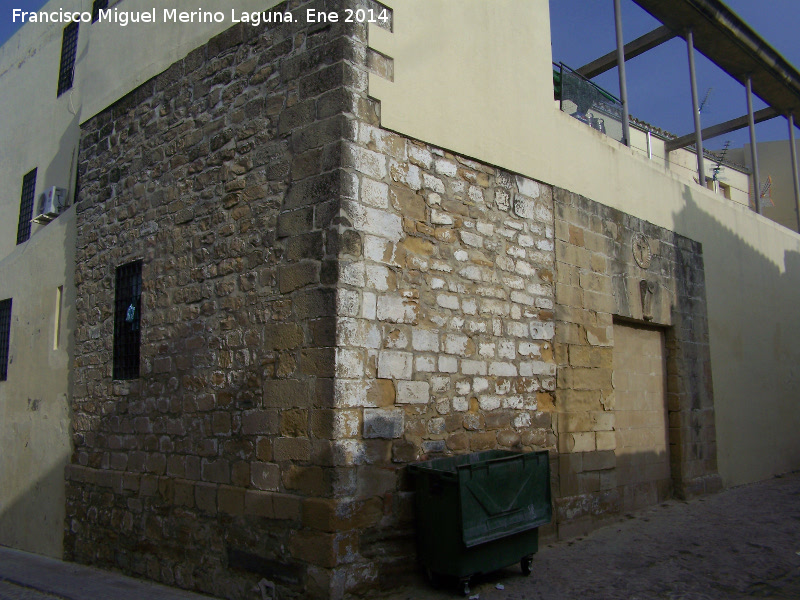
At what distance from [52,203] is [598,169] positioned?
21.9 ft

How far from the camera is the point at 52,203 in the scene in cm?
865

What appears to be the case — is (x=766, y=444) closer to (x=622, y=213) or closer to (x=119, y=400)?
(x=622, y=213)

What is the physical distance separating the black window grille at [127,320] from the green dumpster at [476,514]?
10.3ft

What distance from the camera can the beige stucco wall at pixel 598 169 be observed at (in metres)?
5.64

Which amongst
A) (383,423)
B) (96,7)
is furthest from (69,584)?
(96,7)

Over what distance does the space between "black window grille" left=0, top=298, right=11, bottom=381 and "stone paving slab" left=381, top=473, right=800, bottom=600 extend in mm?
6689

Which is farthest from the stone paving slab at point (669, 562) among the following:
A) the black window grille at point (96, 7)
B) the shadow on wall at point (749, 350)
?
the black window grille at point (96, 7)

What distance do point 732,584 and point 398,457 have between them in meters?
2.70

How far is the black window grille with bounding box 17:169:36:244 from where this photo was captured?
389 inches

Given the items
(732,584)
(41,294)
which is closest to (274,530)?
(732,584)

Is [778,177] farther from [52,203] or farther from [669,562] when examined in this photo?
[52,203]

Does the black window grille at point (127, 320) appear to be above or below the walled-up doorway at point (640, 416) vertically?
above

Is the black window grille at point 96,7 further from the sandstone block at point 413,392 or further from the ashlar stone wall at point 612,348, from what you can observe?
the sandstone block at point 413,392

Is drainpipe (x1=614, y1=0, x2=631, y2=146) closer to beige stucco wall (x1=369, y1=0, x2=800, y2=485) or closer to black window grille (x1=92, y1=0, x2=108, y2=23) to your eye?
beige stucco wall (x1=369, y1=0, x2=800, y2=485)
